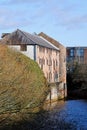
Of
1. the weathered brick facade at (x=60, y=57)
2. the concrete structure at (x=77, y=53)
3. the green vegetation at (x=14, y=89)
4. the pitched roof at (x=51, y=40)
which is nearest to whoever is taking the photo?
the green vegetation at (x=14, y=89)

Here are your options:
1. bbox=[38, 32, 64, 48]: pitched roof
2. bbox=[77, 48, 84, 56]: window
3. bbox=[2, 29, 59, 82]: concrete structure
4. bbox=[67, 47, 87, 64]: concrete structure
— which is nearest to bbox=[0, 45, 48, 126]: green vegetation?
bbox=[2, 29, 59, 82]: concrete structure

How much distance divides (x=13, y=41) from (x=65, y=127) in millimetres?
45387

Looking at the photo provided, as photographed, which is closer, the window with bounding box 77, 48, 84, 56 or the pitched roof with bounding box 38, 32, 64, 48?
the pitched roof with bounding box 38, 32, 64, 48

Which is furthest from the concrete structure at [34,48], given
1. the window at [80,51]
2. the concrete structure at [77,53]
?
the window at [80,51]

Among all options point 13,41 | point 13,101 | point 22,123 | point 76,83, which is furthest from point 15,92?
point 76,83

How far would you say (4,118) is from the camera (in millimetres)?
30500

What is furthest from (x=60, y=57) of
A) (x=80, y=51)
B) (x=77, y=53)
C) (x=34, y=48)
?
(x=77, y=53)

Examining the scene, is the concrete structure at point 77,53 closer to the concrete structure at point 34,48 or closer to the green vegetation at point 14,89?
the concrete structure at point 34,48

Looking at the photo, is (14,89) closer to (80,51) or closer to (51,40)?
(51,40)

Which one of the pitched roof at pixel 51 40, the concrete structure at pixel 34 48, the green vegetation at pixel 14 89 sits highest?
the pitched roof at pixel 51 40

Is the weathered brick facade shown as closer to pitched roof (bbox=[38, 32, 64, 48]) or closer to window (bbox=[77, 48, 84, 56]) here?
pitched roof (bbox=[38, 32, 64, 48])

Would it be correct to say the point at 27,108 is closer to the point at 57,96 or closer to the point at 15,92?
the point at 15,92

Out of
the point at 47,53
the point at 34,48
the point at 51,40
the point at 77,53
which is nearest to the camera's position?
the point at 34,48

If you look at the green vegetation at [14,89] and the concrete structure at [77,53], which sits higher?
the concrete structure at [77,53]
